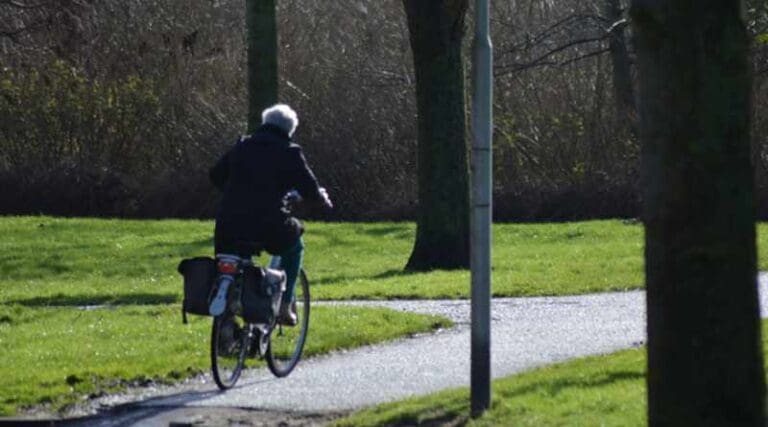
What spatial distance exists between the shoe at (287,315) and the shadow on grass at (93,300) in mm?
5663

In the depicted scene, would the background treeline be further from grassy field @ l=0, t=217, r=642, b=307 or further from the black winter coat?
the black winter coat

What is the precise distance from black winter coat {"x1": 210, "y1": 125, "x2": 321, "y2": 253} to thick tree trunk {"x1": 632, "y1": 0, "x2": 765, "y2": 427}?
440 centimetres

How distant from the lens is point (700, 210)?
23.2 ft

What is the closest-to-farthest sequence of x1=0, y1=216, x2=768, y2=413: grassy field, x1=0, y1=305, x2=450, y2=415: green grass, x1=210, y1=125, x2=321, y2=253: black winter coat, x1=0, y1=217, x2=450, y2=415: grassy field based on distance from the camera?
x1=210, y1=125, x2=321, y2=253: black winter coat < x1=0, y1=305, x2=450, y2=415: green grass < x1=0, y1=217, x2=450, y2=415: grassy field < x1=0, y1=216, x2=768, y2=413: grassy field

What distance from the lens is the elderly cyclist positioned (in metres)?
11.2

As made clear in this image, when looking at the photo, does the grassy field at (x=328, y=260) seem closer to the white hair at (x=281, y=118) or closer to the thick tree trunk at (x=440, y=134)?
the thick tree trunk at (x=440, y=134)

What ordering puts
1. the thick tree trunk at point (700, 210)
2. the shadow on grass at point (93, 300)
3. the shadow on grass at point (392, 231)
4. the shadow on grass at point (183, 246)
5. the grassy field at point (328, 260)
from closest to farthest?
the thick tree trunk at point (700, 210), the shadow on grass at point (93, 300), the grassy field at point (328, 260), the shadow on grass at point (183, 246), the shadow on grass at point (392, 231)

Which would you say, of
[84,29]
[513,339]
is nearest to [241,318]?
[513,339]

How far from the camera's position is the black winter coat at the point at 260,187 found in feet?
36.8

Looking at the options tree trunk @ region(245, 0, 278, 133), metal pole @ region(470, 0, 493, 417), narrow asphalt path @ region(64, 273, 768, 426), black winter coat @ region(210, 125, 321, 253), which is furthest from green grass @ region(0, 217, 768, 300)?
metal pole @ region(470, 0, 493, 417)

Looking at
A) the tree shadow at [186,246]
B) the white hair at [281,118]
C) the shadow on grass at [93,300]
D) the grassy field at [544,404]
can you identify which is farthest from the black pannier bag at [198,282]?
the tree shadow at [186,246]

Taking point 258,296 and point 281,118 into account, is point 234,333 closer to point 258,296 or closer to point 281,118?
point 258,296

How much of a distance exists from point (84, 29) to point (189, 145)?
308 centimetres

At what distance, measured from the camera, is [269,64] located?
24469 millimetres
